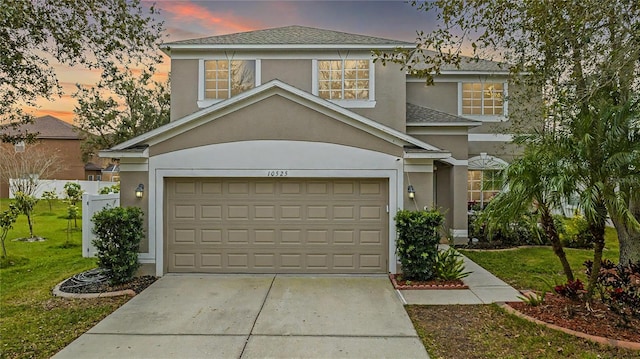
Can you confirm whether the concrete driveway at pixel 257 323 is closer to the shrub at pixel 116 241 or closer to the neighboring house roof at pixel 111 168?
the shrub at pixel 116 241

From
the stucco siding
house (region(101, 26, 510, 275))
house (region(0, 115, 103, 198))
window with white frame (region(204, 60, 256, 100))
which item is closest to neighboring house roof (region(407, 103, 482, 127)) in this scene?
house (region(101, 26, 510, 275))

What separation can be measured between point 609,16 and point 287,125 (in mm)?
6422

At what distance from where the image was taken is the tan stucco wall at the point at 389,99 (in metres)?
11.9

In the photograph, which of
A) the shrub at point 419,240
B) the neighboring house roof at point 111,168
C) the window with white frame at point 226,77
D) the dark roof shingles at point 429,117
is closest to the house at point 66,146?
the neighboring house roof at point 111,168

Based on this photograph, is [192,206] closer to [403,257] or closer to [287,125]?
[287,125]

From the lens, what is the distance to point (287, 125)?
28.4ft

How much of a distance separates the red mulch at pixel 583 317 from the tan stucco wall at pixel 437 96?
907 centimetres

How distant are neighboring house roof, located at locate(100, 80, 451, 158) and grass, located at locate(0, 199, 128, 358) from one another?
314 cm

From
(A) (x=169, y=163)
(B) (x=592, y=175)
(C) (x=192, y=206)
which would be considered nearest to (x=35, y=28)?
(A) (x=169, y=163)

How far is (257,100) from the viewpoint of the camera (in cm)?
865

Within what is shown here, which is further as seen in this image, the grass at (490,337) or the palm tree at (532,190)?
the palm tree at (532,190)

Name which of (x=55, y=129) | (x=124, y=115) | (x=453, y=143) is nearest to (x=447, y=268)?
(x=453, y=143)

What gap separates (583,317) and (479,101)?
10074 mm

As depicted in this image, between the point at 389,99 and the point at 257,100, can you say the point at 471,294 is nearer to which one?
the point at 257,100
